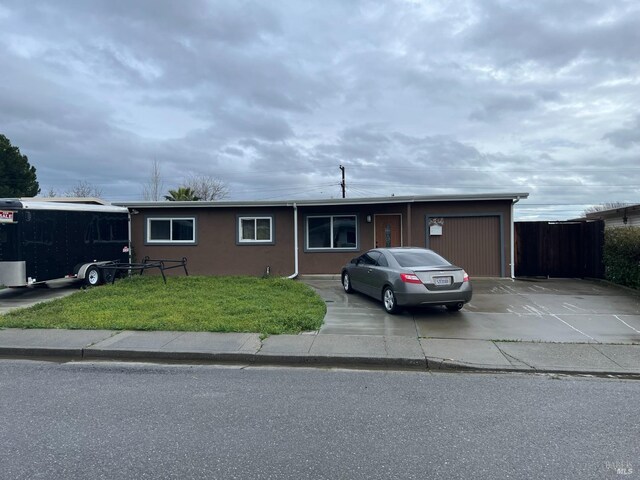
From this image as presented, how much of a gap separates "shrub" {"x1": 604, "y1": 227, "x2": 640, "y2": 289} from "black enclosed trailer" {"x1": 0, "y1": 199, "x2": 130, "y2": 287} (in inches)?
611

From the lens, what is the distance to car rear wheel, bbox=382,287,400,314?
30.7 ft

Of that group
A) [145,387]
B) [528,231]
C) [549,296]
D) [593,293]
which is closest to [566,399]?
[145,387]

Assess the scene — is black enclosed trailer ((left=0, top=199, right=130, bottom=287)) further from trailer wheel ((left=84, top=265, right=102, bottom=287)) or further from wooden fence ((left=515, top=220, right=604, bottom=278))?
wooden fence ((left=515, top=220, right=604, bottom=278))

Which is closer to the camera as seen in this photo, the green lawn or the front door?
the green lawn

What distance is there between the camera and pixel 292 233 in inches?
653

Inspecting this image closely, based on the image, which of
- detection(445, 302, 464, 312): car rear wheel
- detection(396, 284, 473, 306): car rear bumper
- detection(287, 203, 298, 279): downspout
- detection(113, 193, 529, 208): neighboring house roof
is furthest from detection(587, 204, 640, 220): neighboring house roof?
detection(287, 203, 298, 279): downspout

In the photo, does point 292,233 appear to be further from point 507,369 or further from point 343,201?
point 507,369

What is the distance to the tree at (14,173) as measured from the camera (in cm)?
3406

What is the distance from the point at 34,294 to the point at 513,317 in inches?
490

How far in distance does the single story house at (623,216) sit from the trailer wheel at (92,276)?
16585 millimetres

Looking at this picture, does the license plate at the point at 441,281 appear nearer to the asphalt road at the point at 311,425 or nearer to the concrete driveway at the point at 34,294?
the asphalt road at the point at 311,425

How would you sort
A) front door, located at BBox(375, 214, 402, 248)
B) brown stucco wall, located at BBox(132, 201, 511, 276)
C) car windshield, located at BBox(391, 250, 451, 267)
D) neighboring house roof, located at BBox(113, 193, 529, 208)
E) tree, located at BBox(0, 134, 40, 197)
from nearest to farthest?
1. car windshield, located at BBox(391, 250, 451, 267)
2. neighboring house roof, located at BBox(113, 193, 529, 208)
3. front door, located at BBox(375, 214, 402, 248)
4. brown stucco wall, located at BBox(132, 201, 511, 276)
5. tree, located at BBox(0, 134, 40, 197)

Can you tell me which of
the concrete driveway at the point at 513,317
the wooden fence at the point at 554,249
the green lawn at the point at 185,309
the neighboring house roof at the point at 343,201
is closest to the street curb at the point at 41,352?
the green lawn at the point at 185,309

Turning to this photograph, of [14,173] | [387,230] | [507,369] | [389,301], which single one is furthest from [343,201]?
[14,173]
